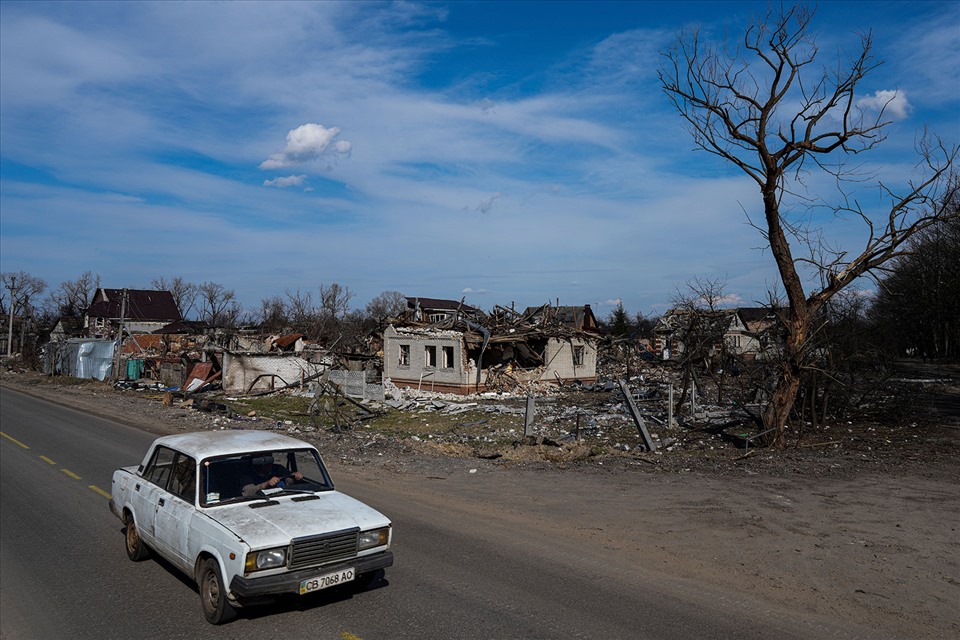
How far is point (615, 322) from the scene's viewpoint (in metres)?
71.2

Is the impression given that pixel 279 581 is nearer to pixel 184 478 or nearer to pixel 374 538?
pixel 374 538

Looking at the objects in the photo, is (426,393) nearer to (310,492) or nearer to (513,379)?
(513,379)

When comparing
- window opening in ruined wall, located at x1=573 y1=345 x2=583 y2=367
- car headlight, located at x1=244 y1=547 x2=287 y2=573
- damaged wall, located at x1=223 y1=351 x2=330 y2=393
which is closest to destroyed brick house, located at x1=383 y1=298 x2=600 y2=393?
window opening in ruined wall, located at x1=573 y1=345 x2=583 y2=367

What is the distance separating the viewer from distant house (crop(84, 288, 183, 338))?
3123 inches

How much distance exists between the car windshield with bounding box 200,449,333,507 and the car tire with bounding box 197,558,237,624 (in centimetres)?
64

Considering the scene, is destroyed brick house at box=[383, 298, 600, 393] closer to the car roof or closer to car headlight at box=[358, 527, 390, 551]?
the car roof

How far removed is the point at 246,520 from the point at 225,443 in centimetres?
137

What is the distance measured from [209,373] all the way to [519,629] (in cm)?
3426

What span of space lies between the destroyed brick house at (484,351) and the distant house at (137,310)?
56.7 meters

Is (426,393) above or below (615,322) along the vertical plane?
below

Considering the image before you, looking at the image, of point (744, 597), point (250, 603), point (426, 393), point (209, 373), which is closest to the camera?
point (250, 603)

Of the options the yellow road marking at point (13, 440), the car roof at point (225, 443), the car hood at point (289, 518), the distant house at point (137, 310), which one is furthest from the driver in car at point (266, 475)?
the distant house at point (137, 310)

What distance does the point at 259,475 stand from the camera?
6.58 m

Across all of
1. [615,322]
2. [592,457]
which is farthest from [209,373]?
[615,322]
